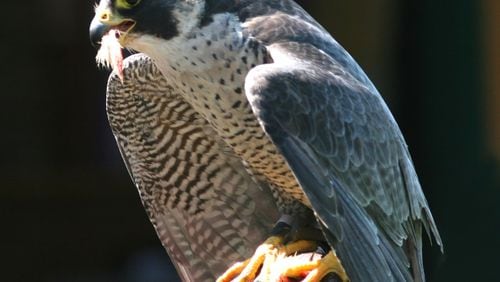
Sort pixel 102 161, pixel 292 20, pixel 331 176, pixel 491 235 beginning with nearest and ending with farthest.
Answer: pixel 331 176, pixel 292 20, pixel 491 235, pixel 102 161

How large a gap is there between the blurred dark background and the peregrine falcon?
1998mm

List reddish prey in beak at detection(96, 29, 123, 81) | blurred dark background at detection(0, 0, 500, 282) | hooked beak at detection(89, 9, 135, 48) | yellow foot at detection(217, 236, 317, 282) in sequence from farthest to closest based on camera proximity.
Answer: blurred dark background at detection(0, 0, 500, 282) → yellow foot at detection(217, 236, 317, 282) → reddish prey in beak at detection(96, 29, 123, 81) → hooked beak at detection(89, 9, 135, 48)

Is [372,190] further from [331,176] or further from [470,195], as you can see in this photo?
[470,195]

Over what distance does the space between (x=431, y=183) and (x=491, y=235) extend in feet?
1.28

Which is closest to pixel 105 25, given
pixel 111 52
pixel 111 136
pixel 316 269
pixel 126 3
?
pixel 126 3

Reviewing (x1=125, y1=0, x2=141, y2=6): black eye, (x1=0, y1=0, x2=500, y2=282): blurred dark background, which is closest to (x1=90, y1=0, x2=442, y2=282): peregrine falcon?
(x1=125, y1=0, x2=141, y2=6): black eye

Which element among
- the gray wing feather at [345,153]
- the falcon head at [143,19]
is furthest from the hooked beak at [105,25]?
the gray wing feather at [345,153]

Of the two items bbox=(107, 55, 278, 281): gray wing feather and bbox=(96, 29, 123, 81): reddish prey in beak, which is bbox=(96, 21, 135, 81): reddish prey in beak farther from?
bbox=(107, 55, 278, 281): gray wing feather

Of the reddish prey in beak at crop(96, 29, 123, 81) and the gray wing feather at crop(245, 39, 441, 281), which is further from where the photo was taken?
the reddish prey in beak at crop(96, 29, 123, 81)

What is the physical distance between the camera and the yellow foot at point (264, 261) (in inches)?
157

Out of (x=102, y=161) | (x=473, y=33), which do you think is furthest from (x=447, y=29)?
(x=102, y=161)

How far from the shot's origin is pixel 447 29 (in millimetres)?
6492

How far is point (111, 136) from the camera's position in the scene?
7434mm

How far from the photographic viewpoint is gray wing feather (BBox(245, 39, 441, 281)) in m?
3.63
